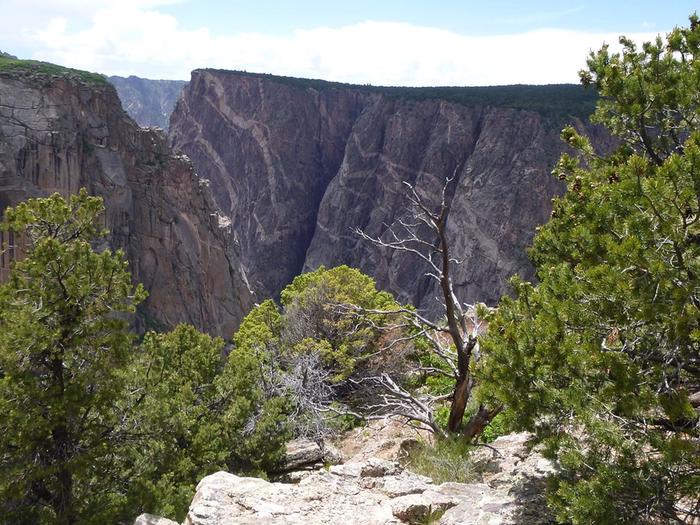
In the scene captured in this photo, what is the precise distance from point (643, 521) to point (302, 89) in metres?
106

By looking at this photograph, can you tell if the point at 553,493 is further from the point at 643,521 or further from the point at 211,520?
the point at 211,520

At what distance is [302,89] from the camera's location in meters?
104

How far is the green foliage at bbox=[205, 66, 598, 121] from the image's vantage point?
7425 centimetres

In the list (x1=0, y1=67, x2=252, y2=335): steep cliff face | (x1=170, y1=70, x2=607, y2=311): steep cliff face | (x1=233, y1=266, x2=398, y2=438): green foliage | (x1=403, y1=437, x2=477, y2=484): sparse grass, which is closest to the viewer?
(x1=403, y1=437, x2=477, y2=484): sparse grass

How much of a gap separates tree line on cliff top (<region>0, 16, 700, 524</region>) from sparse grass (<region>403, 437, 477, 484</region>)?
596mm

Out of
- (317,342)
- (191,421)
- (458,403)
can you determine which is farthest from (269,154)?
(458,403)

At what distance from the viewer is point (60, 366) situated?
334 inches

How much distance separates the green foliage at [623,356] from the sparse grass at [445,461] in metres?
1.99

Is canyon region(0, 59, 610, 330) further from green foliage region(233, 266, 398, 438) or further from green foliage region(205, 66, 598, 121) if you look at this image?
green foliage region(233, 266, 398, 438)

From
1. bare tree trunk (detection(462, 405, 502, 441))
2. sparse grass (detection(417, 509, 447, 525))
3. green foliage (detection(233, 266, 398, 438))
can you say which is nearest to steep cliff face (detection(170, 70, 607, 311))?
green foliage (detection(233, 266, 398, 438))

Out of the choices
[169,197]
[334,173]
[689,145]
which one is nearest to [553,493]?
[689,145]

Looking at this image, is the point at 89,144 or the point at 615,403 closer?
the point at 615,403

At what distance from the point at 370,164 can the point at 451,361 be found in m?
83.5

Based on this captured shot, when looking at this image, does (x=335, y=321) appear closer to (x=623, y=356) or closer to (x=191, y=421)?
(x=191, y=421)
